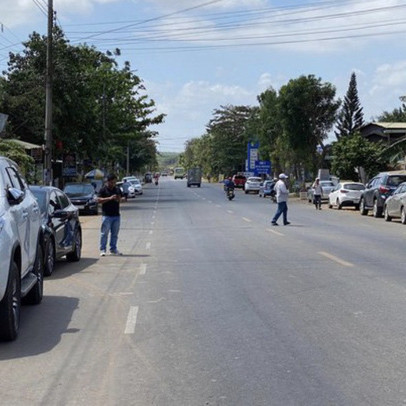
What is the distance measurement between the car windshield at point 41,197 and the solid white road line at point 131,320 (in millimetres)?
4647

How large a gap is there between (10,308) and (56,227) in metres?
6.25

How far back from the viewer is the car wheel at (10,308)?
23.7ft

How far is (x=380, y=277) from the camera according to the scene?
39.7 feet

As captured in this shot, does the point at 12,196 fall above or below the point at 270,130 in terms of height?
below

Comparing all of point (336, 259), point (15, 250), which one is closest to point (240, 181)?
point (336, 259)

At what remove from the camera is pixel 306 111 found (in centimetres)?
5928

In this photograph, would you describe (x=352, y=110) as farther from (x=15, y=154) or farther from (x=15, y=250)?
(x=15, y=250)

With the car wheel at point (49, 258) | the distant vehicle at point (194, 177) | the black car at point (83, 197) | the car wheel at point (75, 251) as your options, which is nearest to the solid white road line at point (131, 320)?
the car wheel at point (49, 258)

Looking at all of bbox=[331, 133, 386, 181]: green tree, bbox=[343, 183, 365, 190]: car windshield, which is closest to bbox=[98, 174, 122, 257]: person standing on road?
bbox=[343, 183, 365, 190]: car windshield

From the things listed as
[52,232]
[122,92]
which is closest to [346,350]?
[52,232]

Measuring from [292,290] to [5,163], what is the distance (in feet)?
14.8

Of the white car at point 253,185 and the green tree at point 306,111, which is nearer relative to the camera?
the green tree at point 306,111

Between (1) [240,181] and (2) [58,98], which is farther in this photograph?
(1) [240,181]

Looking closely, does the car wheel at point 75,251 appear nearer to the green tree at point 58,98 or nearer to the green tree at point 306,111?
the green tree at point 58,98
